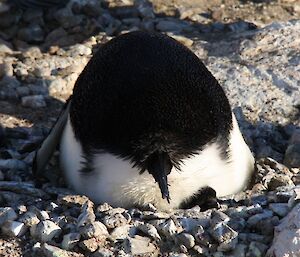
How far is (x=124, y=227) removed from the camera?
276 cm

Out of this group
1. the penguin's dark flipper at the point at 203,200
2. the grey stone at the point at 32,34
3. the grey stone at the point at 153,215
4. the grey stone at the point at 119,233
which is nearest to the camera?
the grey stone at the point at 119,233

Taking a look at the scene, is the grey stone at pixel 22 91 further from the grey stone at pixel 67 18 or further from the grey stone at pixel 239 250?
the grey stone at pixel 239 250

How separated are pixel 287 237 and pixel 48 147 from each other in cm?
110

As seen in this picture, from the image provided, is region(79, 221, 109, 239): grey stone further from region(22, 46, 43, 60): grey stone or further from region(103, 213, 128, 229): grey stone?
region(22, 46, 43, 60): grey stone

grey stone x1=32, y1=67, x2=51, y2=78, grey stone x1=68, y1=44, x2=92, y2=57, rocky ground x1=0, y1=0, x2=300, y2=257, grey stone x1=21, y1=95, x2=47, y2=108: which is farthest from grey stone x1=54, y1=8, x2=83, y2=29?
grey stone x1=21, y1=95, x2=47, y2=108

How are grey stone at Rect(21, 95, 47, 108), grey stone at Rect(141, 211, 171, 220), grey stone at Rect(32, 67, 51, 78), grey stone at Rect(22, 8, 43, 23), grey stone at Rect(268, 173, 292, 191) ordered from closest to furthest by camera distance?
grey stone at Rect(141, 211, 171, 220) < grey stone at Rect(268, 173, 292, 191) < grey stone at Rect(21, 95, 47, 108) < grey stone at Rect(32, 67, 51, 78) < grey stone at Rect(22, 8, 43, 23)

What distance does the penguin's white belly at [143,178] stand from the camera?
9.58ft

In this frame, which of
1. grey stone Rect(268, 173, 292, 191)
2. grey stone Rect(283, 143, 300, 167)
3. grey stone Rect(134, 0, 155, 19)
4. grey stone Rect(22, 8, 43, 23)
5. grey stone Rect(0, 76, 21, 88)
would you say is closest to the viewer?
grey stone Rect(268, 173, 292, 191)

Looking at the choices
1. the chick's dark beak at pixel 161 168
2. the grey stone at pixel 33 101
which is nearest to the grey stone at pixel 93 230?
the chick's dark beak at pixel 161 168

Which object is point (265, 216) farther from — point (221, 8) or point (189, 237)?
point (221, 8)

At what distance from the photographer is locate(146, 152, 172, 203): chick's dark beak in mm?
2764

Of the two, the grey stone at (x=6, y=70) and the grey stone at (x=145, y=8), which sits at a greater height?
the grey stone at (x=145, y=8)

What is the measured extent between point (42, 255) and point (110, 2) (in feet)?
7.96

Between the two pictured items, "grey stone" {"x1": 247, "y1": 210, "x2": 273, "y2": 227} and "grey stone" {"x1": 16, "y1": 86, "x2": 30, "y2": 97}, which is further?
"grey stone" {"x1": 16, "y1": 86, "x2": 30, "y2": 97}
